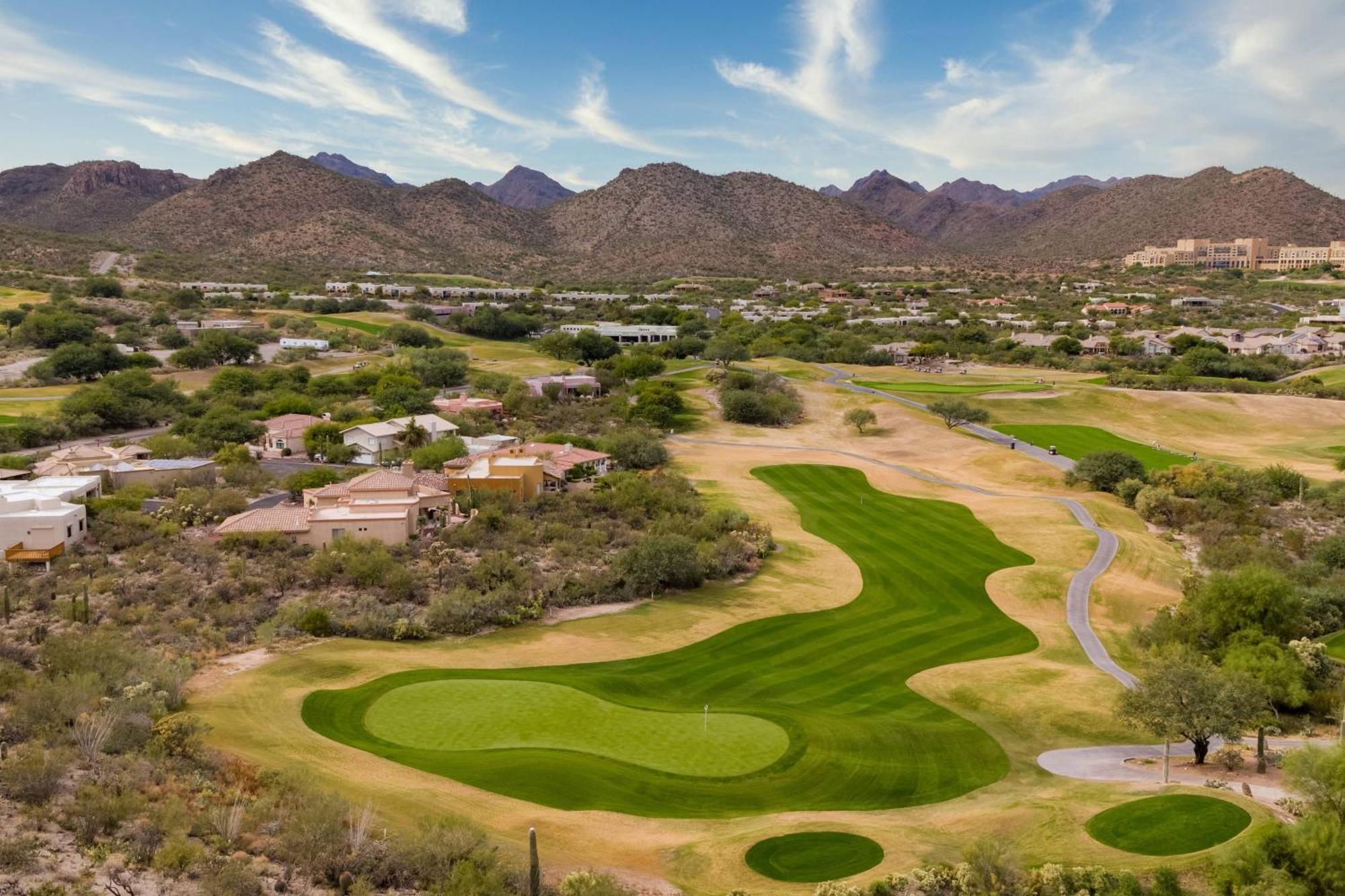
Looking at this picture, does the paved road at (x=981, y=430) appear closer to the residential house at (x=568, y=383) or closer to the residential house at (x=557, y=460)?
the residential house at (x=568, y=383)

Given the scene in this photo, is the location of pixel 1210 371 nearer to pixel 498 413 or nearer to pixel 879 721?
pixel 498 413

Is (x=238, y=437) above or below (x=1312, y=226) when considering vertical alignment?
below

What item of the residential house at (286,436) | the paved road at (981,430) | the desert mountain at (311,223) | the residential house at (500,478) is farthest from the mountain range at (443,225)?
the residential house at (500,478)

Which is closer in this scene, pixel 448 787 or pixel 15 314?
pixel 448 787

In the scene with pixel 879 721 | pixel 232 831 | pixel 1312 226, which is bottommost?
pixel 879 721

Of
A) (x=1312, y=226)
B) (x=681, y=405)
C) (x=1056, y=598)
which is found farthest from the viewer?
(x=1312, y=226)

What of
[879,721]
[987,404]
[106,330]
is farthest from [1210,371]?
[106,330]
